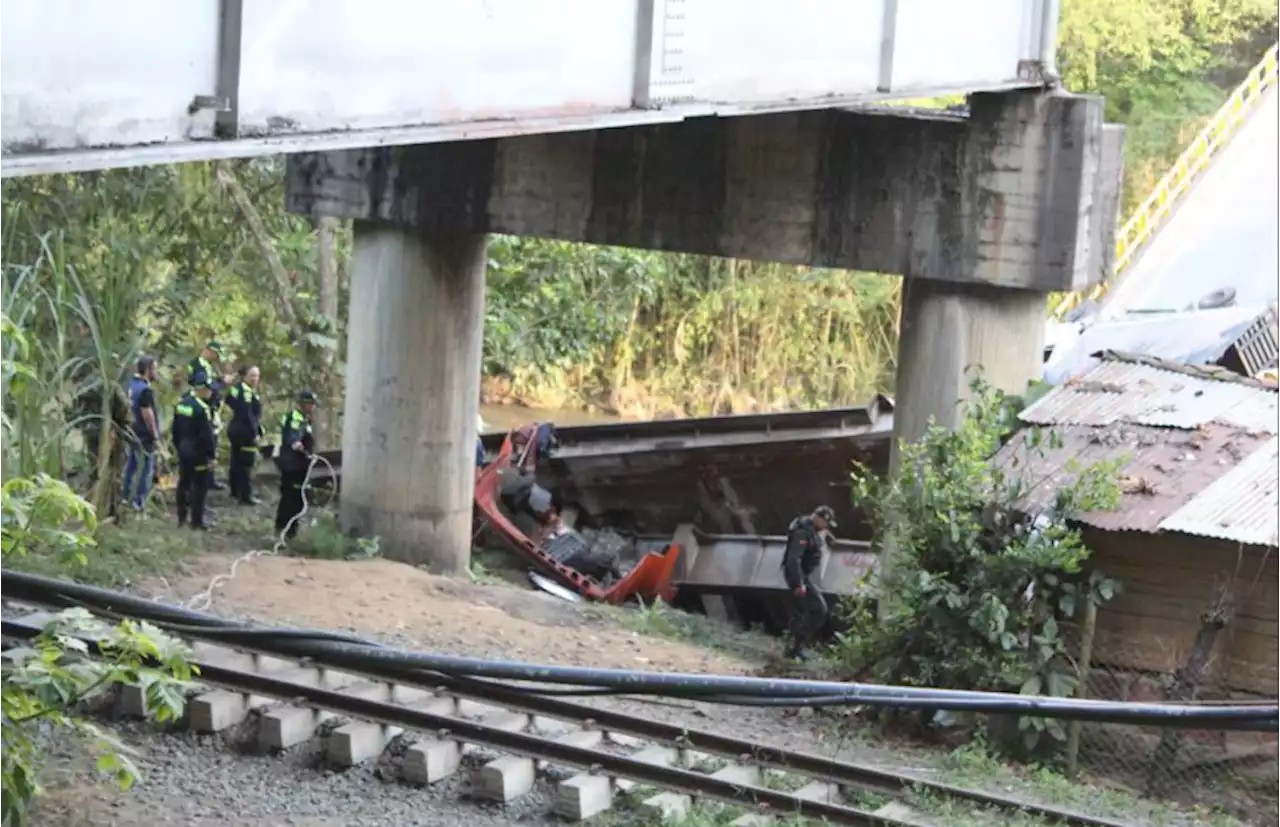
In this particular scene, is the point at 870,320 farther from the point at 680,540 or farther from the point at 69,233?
the point at 69,233

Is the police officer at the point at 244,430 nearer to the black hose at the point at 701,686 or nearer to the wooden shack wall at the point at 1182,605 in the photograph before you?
the wooden shack wall at the point at 1182,605

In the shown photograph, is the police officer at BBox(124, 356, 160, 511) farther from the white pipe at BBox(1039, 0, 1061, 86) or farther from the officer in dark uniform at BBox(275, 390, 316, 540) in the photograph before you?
the white pipe at BBox(1039, 0, 1061, 86)

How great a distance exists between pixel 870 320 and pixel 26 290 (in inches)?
779

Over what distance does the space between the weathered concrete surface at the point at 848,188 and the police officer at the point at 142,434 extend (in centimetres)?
317

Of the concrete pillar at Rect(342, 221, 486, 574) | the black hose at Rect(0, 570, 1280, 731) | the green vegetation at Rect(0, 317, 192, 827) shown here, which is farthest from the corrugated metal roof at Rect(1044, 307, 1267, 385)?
the black hose at Rect(0, 570, 1280, 731)

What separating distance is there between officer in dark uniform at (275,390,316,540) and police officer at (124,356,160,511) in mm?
1250

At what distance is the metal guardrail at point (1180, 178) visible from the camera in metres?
25.6

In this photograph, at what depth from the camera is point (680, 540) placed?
17672 millimetres

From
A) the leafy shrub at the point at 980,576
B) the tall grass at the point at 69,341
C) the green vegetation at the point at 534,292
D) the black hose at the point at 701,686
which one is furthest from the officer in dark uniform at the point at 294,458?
the black hose at the point at 701,686

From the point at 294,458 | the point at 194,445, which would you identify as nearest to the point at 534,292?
the point at 294,458

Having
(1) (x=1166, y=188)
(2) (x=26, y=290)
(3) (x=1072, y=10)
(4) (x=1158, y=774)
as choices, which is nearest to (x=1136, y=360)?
(4) (x=1158, y=774)

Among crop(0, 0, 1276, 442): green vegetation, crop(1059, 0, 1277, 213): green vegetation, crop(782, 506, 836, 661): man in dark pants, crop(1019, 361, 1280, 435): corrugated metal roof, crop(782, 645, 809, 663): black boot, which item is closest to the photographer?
crop(1019, 361, 1280, 435): corrugated metal roof

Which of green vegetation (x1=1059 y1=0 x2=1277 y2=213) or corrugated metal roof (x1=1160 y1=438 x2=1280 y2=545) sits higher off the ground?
green vegetation (x1=1059 y1=0 x2=1277 y2=213)

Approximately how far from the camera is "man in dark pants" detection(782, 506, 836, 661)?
1366 centimetres
